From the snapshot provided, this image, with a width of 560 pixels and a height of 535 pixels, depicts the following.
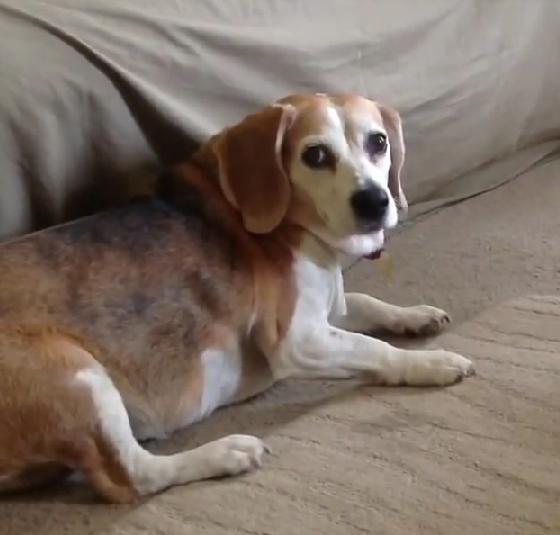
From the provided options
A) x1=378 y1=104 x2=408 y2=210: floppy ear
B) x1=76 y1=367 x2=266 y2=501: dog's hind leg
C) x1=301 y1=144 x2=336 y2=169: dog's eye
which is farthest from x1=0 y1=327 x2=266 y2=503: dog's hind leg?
x1=378 y1=104 x2=408 y2=210: floppy ear

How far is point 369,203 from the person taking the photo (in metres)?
1.84

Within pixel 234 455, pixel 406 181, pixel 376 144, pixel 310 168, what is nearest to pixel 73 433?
pixel 234 455

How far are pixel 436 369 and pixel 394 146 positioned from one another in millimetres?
432

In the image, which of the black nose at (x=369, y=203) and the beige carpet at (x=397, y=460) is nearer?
the beige carpet at (x=397, y=460)

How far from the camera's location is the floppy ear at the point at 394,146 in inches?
80.2

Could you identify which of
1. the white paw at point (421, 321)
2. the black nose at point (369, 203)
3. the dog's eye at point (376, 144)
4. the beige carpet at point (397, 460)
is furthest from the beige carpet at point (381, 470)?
the dog's eye at point (376, 144)

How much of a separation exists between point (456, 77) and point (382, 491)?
4.32ft

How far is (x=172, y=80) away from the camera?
6.84 feet

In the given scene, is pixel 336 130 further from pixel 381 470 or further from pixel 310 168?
pixel 381 470

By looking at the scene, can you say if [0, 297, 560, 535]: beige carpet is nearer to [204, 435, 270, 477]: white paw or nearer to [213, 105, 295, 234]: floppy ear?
[204, 435, 270, 477]: white paw

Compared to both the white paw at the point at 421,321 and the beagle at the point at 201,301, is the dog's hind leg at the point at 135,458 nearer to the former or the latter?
the beagle at the point at 201,301

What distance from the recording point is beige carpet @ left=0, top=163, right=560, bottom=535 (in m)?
1.58

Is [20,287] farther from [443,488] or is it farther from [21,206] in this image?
[443,488]

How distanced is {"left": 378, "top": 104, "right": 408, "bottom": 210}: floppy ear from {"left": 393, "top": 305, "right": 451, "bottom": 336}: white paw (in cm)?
21
